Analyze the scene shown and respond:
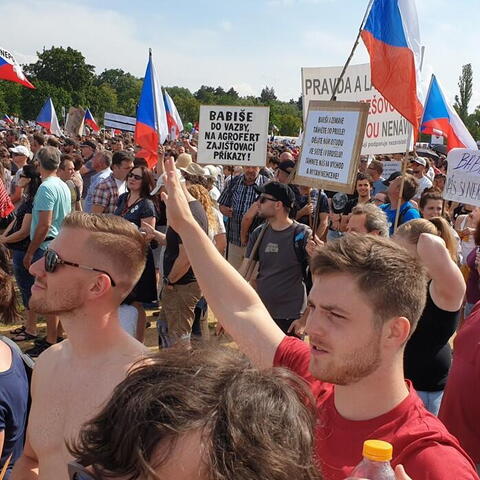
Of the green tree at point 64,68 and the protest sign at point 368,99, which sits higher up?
the green tree at point 64,68

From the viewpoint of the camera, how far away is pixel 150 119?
9102 mm

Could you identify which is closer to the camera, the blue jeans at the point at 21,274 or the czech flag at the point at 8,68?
the blue jeans at the point at 21,274

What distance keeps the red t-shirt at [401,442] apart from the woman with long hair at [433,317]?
1.21 metres

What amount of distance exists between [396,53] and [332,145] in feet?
4.74

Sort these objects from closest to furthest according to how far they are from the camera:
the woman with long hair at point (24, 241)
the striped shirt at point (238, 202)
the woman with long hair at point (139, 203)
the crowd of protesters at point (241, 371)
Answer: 1. the crowd of protesters at point (241, 371)
2. the woman with long hair at point (139, 203)
3. the woman with long hair at point (24, 241)
4. the striped shirt at point (238, 202)

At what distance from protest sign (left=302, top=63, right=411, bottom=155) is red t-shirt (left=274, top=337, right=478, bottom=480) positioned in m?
5.38

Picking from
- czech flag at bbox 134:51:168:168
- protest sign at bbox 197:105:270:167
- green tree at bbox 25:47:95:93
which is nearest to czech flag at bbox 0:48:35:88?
czech flag at bbox 134:51:168:168

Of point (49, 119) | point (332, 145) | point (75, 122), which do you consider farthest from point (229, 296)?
point (75, 122)

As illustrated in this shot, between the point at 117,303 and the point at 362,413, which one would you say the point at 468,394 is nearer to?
the point at 362,413

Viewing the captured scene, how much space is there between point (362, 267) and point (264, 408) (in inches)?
33.0

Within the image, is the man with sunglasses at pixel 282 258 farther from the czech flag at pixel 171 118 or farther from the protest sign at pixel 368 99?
the czech flag at pixel 171 118

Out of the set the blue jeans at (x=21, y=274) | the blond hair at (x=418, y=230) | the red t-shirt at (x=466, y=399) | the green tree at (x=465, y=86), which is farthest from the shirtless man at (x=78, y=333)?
the green tree at (x=465, y=86)

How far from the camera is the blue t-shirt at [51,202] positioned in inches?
232

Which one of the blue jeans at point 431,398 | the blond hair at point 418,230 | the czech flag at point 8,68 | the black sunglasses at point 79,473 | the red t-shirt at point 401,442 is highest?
the czech flag at point 8,68
